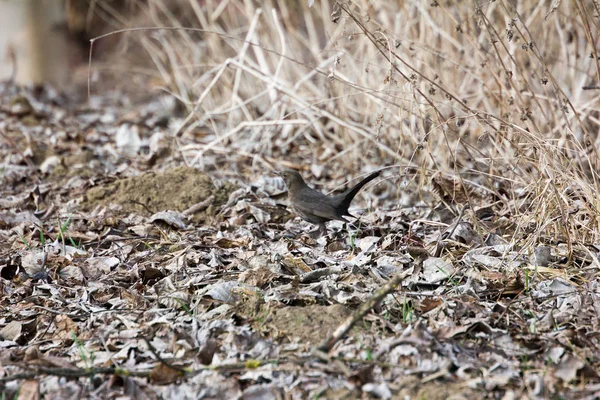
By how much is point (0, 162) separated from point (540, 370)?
4647 millimetres

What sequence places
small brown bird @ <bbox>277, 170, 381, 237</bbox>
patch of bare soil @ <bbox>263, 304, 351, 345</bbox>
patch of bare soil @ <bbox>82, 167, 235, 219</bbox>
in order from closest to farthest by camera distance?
1. patch of bare soil @ <bbox>263, 304, 351, 345</bbox>
2. small brown bird @ <bbox>277, 170, 381, 237</bbox>
3. patch of bare soil @ <bbox>82, 167, 235, 219</bbox>

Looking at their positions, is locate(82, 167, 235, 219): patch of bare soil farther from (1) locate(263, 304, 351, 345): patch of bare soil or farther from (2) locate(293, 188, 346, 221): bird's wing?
(1) locate(263, 304, 351, 345): patch of bare soil

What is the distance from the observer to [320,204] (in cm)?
391

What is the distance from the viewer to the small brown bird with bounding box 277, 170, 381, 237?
12.7 ft

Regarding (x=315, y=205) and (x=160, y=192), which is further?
(x=160, y=192)

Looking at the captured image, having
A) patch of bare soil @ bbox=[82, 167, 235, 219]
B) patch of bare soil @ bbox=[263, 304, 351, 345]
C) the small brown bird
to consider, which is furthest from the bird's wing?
patch of bare soil @ bbox=[263, 304, 351, 345]

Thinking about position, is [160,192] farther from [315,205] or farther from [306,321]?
[306,321]

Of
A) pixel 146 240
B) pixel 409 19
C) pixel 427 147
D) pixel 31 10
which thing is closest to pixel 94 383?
pixel 146 240

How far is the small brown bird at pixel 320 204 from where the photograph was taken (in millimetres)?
3885

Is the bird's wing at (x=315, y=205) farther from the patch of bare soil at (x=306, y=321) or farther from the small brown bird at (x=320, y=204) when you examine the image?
the patch of bare soil at (x=306, y=321)

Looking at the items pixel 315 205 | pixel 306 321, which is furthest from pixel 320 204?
pixel 306 321

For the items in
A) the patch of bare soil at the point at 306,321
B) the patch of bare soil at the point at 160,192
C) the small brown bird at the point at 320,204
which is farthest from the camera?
the patch of bare soil at the point at 160,192

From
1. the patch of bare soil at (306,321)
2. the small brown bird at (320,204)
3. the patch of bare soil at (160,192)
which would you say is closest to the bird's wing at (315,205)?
the small brown bird at (320,204)

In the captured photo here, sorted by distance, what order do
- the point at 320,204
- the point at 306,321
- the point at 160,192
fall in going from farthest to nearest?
the point at 160,192, the point at 320,204, the point at 306,321
